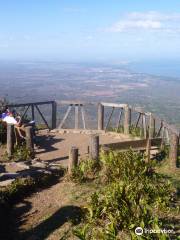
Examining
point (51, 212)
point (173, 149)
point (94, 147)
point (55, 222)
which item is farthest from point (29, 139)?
point (55, 222)

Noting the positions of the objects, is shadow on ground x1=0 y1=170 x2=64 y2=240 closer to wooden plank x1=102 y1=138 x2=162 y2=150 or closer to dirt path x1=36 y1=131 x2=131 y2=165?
wooden plank x1=102 y1=138 x2=162 y2=150

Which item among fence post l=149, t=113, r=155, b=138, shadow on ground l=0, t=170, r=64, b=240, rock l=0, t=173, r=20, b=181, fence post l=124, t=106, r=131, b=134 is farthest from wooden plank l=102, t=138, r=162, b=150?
fence post l=124, t=106, r=131, b=134

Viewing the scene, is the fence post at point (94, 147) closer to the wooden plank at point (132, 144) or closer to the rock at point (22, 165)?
the wooden plank at point (132, 144)

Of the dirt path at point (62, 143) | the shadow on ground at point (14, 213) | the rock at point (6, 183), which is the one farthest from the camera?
the dirt path at point (62, 143)

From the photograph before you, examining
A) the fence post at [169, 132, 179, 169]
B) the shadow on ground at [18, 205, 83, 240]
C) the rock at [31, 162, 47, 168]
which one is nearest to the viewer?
the shadow on ground at [18, 205, 83, 240]

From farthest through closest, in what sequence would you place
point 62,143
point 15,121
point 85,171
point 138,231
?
point 62,143
point 15,121
point 85,171
point 138,231

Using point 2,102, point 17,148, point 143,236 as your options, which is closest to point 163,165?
point 17,148

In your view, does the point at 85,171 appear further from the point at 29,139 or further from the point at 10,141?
the point at 10,141

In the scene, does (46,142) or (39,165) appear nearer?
(39,165)

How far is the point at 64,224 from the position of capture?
899 centimetres

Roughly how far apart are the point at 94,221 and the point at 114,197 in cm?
58

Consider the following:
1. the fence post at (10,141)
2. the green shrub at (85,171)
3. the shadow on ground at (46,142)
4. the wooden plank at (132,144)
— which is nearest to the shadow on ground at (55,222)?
the green shrub at (85,171)

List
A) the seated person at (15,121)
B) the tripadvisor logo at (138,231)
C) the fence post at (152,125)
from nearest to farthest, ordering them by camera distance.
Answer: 1. the tripadvisor logo at (138,231)
2. the seated person at (15,121)
3. the fence post at (152,125)

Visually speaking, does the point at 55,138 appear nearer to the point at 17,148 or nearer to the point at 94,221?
the point at 17,148
